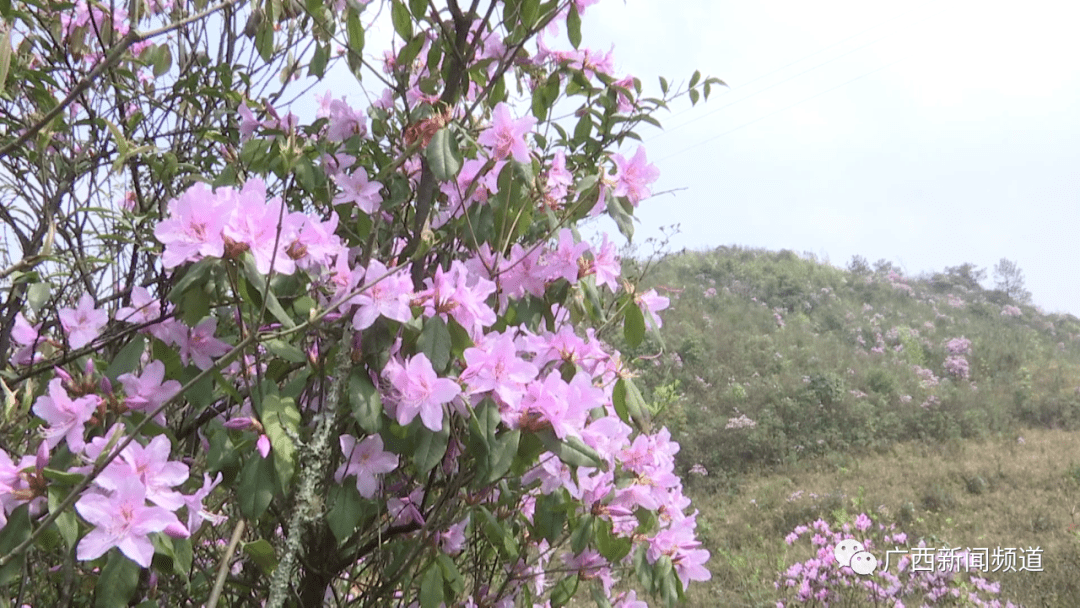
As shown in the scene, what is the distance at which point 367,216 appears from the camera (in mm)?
1355

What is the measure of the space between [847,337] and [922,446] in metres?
5.51

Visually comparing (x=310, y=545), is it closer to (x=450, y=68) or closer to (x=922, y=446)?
(x=450, y=68)

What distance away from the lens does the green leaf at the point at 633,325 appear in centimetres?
110

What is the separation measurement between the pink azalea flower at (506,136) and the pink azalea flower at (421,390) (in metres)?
0.38

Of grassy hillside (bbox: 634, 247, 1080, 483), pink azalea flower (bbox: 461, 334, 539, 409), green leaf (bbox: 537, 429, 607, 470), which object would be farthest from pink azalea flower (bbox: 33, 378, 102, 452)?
grassy hillside (bbox: 634, 247, 1080, 483)

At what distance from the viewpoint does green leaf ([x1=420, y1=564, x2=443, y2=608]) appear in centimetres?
101

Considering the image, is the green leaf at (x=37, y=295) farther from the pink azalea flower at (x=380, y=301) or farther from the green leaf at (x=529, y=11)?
the green leaf at (x=529, y=11)

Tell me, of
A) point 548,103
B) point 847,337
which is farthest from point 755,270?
point 548,103

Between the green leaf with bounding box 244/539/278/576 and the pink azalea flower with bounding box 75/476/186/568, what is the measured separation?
17 centimetres

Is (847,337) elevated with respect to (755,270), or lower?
lower

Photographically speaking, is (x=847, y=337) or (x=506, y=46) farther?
(x=847, y=337)

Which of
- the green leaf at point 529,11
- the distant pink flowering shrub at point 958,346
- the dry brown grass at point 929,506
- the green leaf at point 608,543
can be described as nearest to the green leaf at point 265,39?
the green leaf at point 529,11

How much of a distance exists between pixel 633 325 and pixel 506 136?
365mm

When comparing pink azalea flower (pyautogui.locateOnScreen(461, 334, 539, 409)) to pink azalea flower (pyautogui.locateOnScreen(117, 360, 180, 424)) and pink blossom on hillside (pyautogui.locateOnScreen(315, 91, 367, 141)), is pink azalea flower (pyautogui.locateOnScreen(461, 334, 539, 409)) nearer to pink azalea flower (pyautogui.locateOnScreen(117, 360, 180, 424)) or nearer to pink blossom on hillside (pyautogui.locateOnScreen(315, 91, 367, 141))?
pink azalea flower (pyautogui.locateOnScreen(117, 360, 180, 424))
